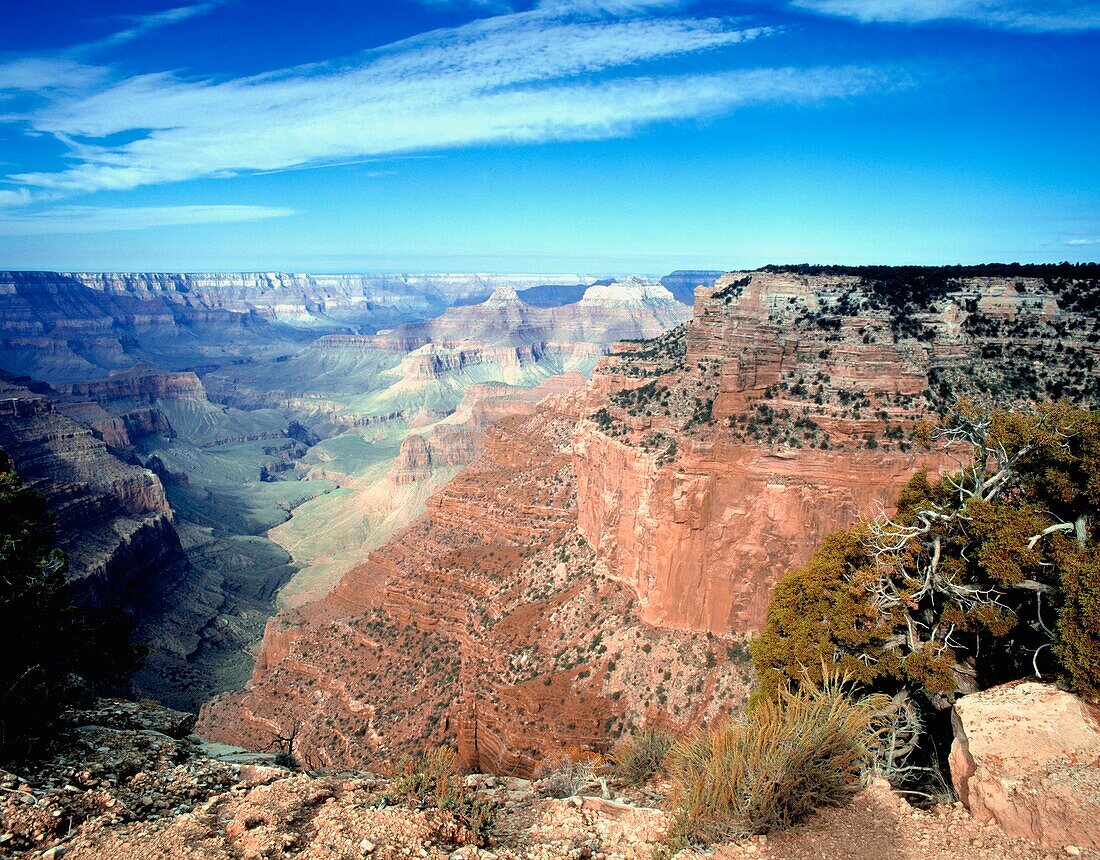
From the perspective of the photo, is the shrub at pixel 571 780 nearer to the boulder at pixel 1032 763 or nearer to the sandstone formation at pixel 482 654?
the boulder at pixel 1032 763

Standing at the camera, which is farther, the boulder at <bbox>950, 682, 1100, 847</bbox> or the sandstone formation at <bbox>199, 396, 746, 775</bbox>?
the sandstone formation at <bbox>199, 396, 746, 775</bbox>

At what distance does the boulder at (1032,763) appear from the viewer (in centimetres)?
962

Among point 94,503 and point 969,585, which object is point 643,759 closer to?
point 969,585

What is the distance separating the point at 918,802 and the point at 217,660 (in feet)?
211

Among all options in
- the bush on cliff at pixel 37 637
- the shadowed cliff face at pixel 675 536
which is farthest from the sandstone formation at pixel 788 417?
the bush on cliff at pixel 37 637

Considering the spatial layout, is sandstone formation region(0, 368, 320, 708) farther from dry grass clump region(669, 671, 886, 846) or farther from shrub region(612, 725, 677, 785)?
dry grass clump region(669, 671, 886, 846)

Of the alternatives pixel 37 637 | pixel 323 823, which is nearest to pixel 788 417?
pixel 323 823

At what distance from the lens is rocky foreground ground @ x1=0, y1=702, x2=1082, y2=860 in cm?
973

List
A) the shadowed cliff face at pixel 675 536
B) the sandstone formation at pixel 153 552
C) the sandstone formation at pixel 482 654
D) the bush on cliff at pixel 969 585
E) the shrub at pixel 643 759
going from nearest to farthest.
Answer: the bush on cliff at pixel 969 585 → the shrub at pixel 643 759 → the shadowed cliff face at pixel 675 536 → the sandstone formation at pixel 482 654 → the sandstone formation at pixel 153 552

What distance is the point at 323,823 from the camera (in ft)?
34.8

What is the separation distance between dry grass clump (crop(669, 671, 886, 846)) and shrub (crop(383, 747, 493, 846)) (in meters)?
3.50

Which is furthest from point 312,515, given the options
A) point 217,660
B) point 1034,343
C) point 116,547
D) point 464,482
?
point 1034,343

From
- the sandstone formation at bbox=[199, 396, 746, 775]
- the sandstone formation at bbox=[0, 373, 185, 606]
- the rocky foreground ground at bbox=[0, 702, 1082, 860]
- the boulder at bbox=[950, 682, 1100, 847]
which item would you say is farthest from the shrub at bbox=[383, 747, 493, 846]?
the sandstone formation at bbox=[0, 373, 185, 606]

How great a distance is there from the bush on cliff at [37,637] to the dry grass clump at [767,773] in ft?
40.1
